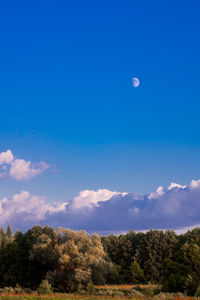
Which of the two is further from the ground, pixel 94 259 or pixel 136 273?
pixel 94 259

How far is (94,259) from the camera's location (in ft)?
161

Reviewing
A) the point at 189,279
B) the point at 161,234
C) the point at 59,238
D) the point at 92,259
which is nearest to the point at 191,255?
the point at 189,279

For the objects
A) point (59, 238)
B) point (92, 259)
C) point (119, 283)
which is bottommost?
point (119, 283)

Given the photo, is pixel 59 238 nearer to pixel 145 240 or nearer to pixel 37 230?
pixel 37 230

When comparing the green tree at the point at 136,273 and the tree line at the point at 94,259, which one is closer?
the tree line at the point at 94,259

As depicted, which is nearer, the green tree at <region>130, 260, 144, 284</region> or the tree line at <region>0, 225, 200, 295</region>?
the tree line at <region>0, 225, 200, 295</region>

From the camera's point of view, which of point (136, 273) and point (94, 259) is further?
point (136, 273)

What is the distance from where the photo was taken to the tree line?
36656 millimetres

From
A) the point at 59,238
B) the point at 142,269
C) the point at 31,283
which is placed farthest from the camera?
the point at 142,269

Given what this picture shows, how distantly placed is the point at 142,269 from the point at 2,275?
94.5ft

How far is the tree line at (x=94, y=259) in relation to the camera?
3666 cm

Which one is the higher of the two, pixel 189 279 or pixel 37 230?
pixel 37 230

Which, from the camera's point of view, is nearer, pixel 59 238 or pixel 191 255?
pixel 191 255

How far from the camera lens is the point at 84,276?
1858 inches
